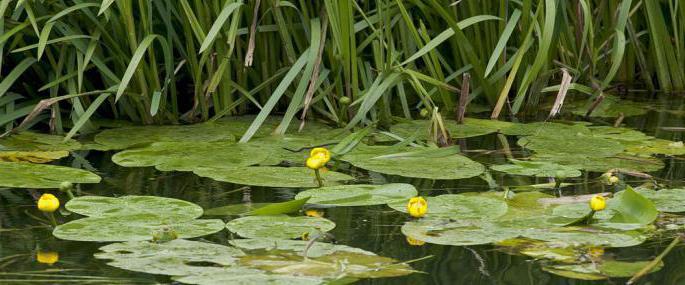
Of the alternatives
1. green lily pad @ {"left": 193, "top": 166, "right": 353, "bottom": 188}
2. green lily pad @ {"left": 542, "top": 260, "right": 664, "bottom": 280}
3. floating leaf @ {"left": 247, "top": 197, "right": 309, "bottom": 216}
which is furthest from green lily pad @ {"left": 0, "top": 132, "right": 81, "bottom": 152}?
green lily pad @ {"left": 542, "top": 260, "right": 664, "bottom": 280}

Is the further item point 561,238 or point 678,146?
point 678,146

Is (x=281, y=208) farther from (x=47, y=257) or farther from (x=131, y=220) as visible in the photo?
(x=47, y=257)

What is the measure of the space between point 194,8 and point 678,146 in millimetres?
A: 1293

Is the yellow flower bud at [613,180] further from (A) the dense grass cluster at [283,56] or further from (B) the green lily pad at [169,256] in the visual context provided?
(B) the green lily pad at [169,256]

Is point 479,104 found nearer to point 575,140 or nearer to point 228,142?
point 575,140

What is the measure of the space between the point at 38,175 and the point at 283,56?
3.09ft

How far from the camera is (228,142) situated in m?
2.69

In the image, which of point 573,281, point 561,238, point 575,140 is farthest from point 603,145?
point 573,281

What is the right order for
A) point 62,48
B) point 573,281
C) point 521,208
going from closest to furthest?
point 573,281, point 521,208, point 62,48

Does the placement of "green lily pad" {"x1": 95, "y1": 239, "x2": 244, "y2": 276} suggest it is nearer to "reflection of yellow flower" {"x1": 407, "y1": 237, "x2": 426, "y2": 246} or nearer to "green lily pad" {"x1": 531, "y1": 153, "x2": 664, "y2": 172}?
"reflection of yellow flower" {"x1": 407, "y1": 237, "x2": 426, "y2": 246}

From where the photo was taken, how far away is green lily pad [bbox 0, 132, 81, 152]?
103 inches

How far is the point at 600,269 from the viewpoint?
1.72m

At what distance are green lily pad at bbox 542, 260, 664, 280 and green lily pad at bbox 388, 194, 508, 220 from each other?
0.30m

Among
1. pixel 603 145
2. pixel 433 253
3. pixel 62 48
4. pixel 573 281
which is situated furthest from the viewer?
pixel 62 48
